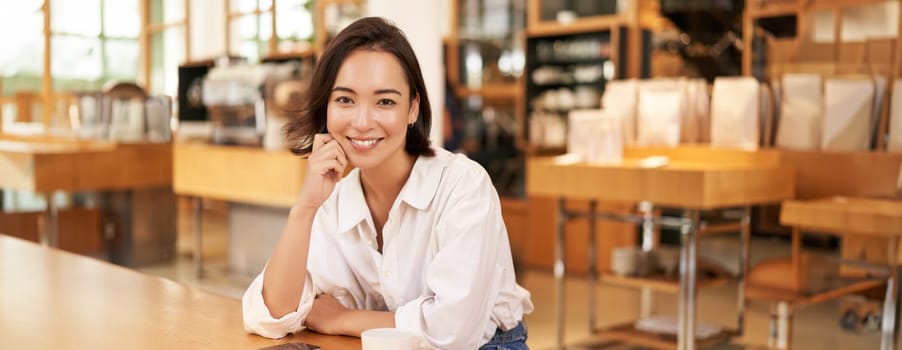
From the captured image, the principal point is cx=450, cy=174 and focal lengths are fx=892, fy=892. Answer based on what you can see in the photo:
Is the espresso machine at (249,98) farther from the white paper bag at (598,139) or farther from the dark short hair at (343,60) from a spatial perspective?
the dark short hair at (343,60)

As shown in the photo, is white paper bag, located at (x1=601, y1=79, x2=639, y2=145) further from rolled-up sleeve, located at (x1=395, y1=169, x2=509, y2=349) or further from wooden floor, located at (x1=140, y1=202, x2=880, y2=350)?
rolled-up sleeve, located at (x1=395, y1=169, x2=509, y2=349)

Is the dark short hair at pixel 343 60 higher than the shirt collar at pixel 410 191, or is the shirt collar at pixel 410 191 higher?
the dark short hair at pixel 343 60

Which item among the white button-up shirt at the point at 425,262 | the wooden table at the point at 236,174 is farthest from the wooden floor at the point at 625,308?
the white button-up shirt at the point at 425,262

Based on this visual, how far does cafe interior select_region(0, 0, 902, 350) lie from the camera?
10.9 feet

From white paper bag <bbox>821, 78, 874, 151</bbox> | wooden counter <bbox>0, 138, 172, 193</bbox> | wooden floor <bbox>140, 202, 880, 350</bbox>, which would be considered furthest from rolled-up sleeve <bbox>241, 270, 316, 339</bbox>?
wooden counter <bbox>0, 138, 172, 193</bbox>

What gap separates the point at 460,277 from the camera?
1.58 m

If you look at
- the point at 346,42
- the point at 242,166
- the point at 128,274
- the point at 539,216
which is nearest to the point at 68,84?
the point at 242,166

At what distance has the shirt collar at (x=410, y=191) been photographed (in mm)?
1696

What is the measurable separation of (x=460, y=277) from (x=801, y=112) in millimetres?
2902

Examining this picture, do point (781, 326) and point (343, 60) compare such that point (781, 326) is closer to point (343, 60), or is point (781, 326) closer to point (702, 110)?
point (702, 110)

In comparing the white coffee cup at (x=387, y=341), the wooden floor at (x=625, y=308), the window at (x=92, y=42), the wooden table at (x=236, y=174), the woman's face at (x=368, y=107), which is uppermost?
the window at (x=92, y=42)

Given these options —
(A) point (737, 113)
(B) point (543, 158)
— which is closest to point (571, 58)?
(B) point (543, 158)

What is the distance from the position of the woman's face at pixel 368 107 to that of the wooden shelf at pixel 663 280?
2418 mm

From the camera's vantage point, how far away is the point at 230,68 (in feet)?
20.2
